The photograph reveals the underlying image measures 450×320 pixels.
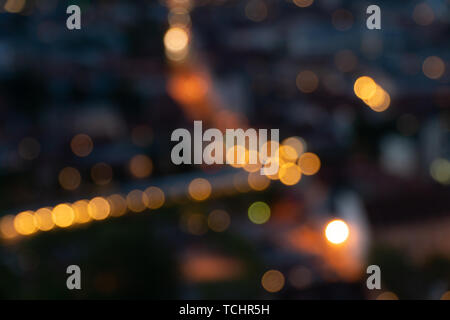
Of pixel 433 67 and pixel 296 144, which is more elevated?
pixel 433 67

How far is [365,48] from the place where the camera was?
4.14 meters

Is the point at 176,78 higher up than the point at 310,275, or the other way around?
the point at 176,78

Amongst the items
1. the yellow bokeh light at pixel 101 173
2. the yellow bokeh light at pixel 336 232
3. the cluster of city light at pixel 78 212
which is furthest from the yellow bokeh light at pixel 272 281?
the yellow bokeh light at pixel 101 173

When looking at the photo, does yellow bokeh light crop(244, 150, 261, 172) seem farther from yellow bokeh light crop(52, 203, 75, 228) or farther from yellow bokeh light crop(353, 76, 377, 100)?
yellow bokeh light crop(353, 76, 377, 100)

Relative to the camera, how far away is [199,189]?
2.64m

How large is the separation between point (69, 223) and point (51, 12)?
89.2 inches

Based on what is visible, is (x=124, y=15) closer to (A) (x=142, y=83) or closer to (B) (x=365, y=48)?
(A) (x=142, y=83)

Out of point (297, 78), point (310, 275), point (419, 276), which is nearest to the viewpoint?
point (419, 276)

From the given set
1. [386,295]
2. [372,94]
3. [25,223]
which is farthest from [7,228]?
[372,94]

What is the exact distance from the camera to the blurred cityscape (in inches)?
67.9

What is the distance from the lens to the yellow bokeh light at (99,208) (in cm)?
227

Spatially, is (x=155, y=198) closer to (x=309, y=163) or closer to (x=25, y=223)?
(x=25, y=223)

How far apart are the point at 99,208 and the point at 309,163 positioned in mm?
1245
